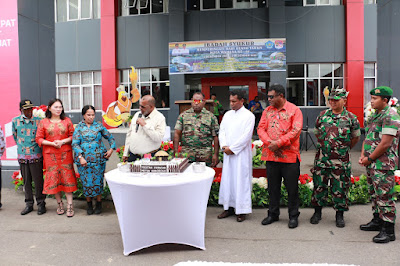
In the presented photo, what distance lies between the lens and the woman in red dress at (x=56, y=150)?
543 centimetres

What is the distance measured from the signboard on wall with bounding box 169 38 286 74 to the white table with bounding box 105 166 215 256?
11619 millimetres

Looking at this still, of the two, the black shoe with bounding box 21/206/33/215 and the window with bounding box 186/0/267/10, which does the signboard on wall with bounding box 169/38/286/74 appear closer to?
the window with bounding box 186/0/267/10

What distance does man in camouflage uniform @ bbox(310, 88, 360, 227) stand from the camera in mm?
4770

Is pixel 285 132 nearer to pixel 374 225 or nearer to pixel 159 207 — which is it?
pixel 374 225

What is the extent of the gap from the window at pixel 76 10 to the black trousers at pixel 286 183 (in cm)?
1458

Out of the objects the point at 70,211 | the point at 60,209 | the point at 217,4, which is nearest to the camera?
the point at 70,211

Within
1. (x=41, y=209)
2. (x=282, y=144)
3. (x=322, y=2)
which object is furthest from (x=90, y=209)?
(x=322, y=2)

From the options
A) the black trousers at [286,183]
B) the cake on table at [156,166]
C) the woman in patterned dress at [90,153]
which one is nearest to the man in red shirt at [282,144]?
the black trousers at [286,183]

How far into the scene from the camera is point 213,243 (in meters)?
4.25

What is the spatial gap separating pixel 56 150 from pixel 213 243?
287 centimetres

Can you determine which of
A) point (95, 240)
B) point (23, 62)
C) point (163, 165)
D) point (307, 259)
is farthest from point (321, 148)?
point (23, 62)

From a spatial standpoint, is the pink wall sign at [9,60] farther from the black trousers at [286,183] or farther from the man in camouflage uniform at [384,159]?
the man in camouflage uniform at [384,159]

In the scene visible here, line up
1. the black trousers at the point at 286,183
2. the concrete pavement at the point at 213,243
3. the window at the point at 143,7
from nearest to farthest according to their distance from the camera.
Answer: the concrete pavement at the point at 213,243 → the black trousers at the point at 286,183 → the window at the point at 143,7

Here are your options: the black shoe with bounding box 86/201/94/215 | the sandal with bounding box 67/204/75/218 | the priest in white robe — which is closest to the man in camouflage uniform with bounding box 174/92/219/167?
the priest in white robe
